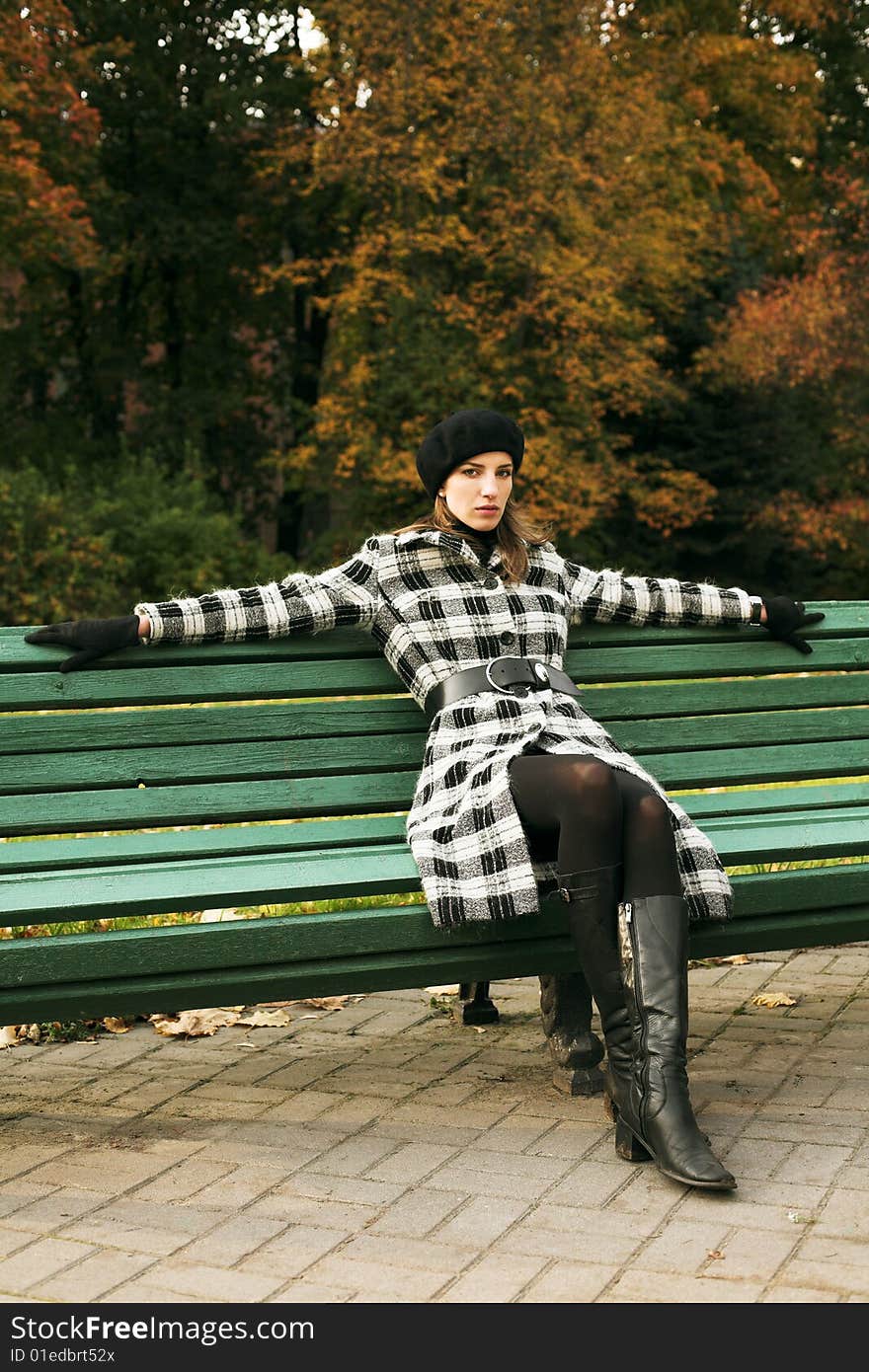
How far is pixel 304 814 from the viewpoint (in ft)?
13.1

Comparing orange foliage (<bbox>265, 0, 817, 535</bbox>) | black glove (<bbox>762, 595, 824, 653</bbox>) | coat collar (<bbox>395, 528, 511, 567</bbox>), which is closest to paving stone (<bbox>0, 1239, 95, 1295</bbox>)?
coat collar (<bbox>395, 528, 511, 567</bbox>)

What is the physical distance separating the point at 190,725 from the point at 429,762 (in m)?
0.57

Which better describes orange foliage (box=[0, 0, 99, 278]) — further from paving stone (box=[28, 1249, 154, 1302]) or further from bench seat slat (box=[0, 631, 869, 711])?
paving stone (box=[28, 1249, 154, 1302])

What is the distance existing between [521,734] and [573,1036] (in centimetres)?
75

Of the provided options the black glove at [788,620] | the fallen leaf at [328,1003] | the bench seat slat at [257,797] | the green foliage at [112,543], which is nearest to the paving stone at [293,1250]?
the bench seat slat at [257,797]

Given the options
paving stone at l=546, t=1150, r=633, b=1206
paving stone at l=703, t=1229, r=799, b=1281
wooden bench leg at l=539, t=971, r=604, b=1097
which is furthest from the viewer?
wooden bench leg at l=539, t=971, r=604, b=1097

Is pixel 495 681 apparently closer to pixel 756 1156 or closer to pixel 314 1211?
pixel 756 1156

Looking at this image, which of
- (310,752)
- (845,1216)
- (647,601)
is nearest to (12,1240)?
(310,752)

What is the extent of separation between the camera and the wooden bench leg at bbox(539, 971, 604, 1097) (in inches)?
157

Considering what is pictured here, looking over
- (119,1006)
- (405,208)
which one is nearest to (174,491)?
(405,208)

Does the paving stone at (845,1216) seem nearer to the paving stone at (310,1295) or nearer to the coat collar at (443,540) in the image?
the paving stone at (310,1295)

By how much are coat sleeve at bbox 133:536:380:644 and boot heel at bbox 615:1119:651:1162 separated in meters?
1.36

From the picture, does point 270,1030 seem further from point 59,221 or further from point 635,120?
point 635,120

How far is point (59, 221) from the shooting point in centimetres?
1655
